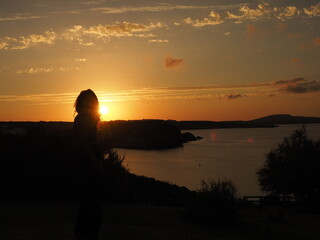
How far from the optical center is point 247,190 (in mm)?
64125

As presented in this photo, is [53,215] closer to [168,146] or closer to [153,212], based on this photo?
[153,212]

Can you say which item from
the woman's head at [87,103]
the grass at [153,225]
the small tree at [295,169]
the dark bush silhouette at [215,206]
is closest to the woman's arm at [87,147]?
the woman's head at [87,103]

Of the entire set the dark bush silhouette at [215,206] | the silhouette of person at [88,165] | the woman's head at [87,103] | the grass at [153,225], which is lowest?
the grass at [153,225]

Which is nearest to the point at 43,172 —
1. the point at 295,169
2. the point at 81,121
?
the point at 295,169

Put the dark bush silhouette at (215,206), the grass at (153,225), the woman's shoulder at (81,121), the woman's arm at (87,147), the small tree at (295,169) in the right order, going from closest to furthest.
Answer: the woman's arm at (87,147), the woman's shoulder at (81,121), the grass at (153,225), the dark bush silhouette at (215,206), the small tree at (295,169)

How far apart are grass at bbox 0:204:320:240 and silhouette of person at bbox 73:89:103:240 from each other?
9.60 metres

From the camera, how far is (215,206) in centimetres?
2316

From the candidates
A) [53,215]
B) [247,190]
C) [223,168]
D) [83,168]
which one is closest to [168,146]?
[223,168]

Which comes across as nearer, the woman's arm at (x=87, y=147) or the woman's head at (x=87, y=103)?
the woman's arm at (x=87, y=147)

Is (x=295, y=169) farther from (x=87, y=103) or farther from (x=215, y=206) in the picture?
(x=87, y=103)

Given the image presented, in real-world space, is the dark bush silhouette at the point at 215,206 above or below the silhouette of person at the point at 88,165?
below

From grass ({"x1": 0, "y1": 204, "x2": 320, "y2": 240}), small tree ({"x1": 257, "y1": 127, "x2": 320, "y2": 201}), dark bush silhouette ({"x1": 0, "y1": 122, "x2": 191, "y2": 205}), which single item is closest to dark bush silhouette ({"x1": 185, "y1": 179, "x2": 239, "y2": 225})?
grass ({"x1": 0, "y1": 204, "x2": 320, "y2": 240})

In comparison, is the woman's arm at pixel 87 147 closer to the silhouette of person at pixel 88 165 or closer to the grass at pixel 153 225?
the silhouette of person at pixel 88 165

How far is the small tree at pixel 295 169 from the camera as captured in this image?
4097 cm
